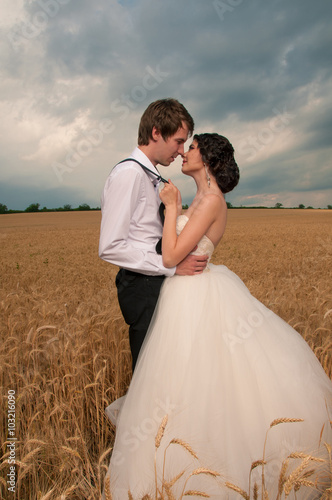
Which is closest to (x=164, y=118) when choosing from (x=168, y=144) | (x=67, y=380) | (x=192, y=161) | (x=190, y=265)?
(x=168, y=144)

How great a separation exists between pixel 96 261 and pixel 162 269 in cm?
934

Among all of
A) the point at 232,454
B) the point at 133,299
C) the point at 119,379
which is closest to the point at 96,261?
the point at 119,379

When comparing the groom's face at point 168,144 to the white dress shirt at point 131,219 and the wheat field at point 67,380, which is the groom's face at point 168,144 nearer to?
the white dress shirt at point 131,219

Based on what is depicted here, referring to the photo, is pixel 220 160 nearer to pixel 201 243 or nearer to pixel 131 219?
pixel 201 243

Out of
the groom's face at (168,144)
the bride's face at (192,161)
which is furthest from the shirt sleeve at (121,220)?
the bride's face at (192,161)

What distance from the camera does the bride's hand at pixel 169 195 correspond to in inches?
97.0

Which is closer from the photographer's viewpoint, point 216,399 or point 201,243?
point 216,399

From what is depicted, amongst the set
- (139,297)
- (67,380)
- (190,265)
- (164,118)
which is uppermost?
(164,118)

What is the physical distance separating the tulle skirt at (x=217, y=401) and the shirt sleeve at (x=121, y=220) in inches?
14.0

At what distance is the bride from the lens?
1987 mm

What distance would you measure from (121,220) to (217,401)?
1.28m

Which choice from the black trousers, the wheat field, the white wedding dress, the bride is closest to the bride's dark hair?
the bride

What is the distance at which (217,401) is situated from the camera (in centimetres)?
212

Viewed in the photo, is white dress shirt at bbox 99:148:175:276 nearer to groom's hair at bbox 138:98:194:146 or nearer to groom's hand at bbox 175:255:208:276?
groom's hand at bbox 175:255:208:276
